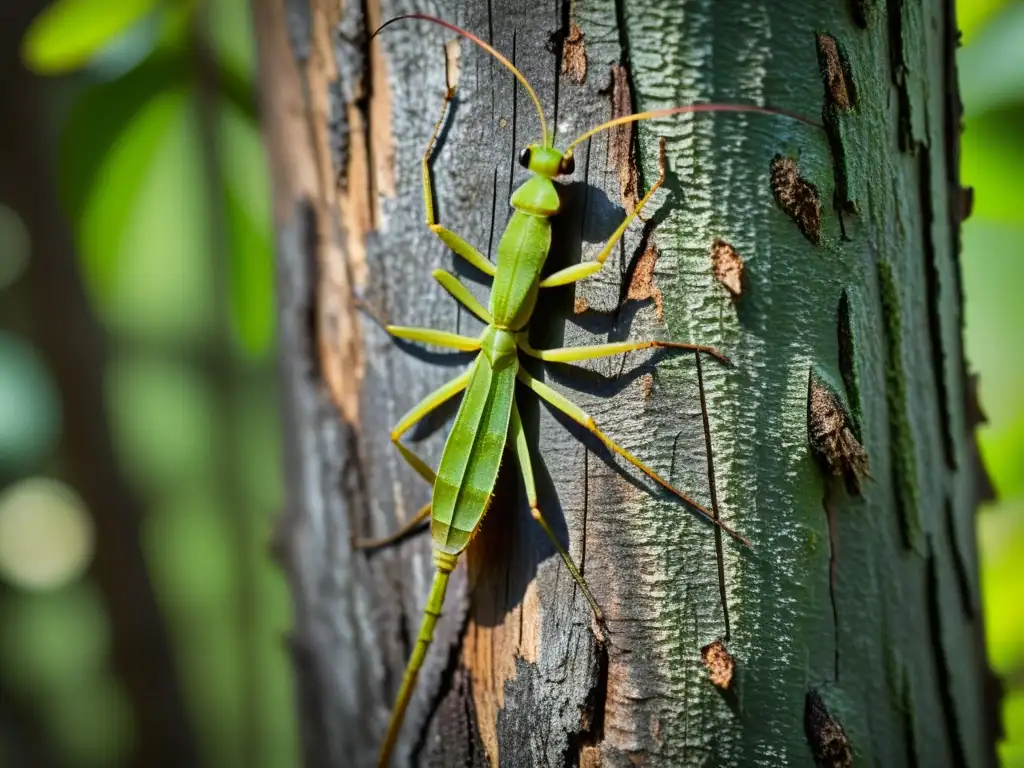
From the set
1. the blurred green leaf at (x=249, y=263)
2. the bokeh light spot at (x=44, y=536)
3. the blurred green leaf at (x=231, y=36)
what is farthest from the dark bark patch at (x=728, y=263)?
the bokeh light spot at (x=44, y=536)

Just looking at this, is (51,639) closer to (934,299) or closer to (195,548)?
(195,548)

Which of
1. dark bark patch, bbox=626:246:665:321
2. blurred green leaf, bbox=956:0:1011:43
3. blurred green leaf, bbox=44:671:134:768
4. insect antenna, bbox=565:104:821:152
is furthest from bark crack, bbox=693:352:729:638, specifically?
blurred green leaf, bbox=44:671:134:768

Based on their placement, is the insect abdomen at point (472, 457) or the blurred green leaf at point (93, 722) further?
the blurred green leaf at point (93, 722)

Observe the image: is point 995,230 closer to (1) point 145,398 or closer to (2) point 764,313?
(2) point 764,313

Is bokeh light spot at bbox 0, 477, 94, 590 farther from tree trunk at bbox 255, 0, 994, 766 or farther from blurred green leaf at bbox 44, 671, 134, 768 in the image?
tree trunk at bbox 255, 0, 994, 766

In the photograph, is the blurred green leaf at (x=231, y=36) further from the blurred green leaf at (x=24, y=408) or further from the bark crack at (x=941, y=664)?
the bark crack at (x=941, y=664)

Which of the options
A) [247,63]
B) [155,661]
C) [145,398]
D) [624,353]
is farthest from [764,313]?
[145,398]
